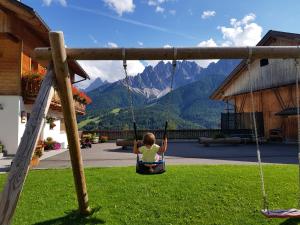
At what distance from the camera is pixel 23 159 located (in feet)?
13.2

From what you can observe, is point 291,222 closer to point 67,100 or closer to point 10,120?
point 67,100

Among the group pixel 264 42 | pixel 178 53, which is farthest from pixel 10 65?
pixel 264 42

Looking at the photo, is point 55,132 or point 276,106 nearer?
point 55,132

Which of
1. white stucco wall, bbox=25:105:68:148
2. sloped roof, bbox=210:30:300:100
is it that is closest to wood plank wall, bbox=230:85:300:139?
sloped roof, bbox=210:30:300:100

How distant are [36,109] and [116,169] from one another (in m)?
7.24

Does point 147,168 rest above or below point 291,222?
above

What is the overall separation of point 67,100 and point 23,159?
4.75 ft

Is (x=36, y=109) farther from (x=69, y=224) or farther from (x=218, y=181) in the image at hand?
(x=218, y=181)

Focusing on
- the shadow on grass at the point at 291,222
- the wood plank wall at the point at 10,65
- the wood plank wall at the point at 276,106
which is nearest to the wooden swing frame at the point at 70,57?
the shadow on grass at the point at 291,222

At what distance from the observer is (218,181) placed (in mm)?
9000

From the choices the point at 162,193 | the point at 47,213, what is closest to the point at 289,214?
the point at 162,193

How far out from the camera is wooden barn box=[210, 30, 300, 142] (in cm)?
2514

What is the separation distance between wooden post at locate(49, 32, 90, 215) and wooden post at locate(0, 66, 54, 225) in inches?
11.2

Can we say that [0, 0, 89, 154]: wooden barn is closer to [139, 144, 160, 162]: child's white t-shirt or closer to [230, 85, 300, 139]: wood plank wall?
[139, 144, 160, 162]: child's white t-shirt
